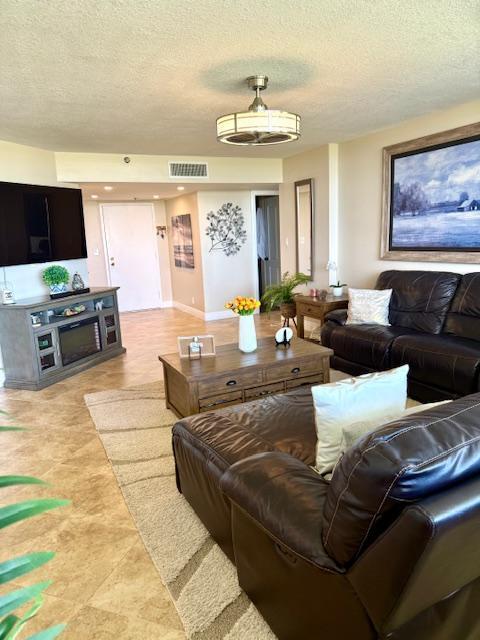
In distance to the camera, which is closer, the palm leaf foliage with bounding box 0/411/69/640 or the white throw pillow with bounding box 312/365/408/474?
the palm leaf foliage with bounding box 0/411/69/640

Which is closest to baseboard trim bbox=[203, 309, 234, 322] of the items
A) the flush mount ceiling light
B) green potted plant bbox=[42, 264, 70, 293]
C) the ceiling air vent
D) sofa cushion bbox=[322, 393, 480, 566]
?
the ceiling air vent

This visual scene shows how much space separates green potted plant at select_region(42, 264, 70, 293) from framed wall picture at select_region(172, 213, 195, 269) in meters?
2.90

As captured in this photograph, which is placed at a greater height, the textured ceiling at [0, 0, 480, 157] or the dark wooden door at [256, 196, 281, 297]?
the textured ceiling at [0, 0, 480, 157]

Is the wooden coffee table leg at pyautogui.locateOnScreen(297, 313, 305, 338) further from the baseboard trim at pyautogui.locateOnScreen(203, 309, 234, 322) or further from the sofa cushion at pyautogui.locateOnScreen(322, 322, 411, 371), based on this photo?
the baseboard trim at pyautogui.locateOnScreen(203, 309, 234, 322)

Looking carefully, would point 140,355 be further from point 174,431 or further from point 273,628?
point 273,628

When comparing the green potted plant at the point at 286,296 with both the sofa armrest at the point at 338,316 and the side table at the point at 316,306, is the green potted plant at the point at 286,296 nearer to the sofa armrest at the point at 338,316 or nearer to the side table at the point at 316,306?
the side table at the point at 316,306

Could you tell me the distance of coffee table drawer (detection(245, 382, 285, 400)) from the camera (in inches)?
125

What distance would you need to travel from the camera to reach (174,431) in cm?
233

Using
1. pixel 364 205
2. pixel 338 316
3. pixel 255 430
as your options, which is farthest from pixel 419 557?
pixel 364 205

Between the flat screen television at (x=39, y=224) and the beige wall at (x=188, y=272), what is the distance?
2.22 m

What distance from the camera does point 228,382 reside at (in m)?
3.07

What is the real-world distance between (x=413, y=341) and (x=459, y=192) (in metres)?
1.47

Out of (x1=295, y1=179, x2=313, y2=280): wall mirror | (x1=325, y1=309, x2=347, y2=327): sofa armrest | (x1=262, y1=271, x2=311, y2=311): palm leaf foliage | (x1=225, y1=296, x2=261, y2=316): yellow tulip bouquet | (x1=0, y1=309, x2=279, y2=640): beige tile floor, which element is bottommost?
(x1=0, y1=309, x2=279, y2=640): beige tile floor

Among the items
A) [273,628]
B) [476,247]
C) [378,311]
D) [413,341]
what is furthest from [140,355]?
[273,628]
